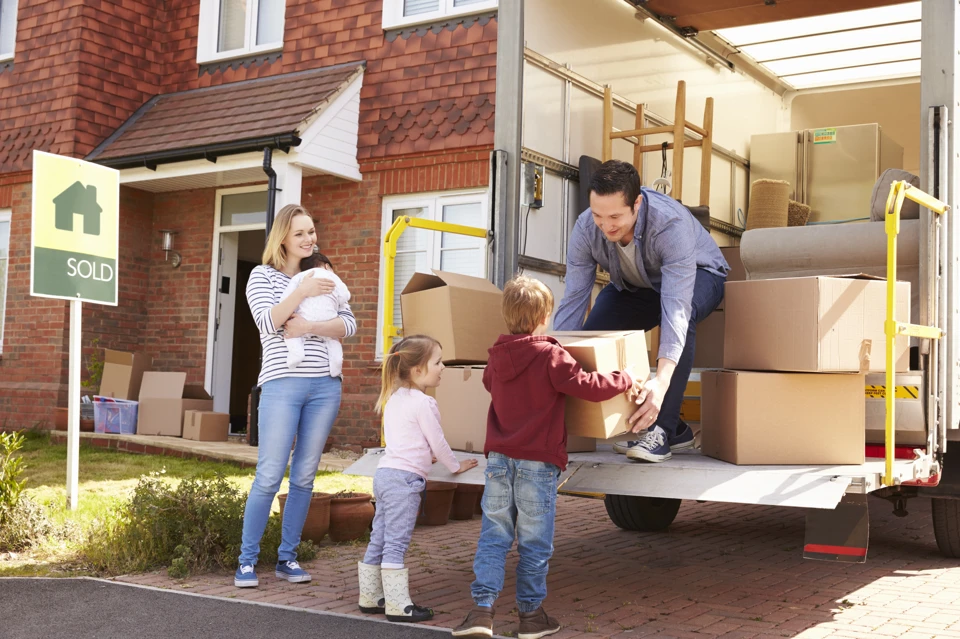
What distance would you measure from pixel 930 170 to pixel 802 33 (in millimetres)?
4150

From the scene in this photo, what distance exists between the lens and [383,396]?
4762mm

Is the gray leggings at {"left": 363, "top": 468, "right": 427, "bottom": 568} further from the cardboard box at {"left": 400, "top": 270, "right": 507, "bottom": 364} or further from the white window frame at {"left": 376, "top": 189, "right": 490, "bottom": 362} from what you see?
the white window frame at {"left": 376, "top": 189, "right": 490, "bottom": 362}

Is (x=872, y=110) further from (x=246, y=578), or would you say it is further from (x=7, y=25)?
(x=7, y=25)

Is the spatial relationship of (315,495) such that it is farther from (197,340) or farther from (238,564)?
(197,340)

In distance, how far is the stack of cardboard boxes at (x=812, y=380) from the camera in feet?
14.3

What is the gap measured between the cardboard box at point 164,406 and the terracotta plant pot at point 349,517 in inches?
209

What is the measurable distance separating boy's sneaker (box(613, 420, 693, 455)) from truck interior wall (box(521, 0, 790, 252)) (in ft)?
6.24

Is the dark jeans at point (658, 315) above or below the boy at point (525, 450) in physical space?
above

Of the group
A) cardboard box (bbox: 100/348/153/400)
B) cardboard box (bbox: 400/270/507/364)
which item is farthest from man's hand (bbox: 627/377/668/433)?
cardboard box (bbox: 100/348/153/400)

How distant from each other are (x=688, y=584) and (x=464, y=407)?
1530 millimetres

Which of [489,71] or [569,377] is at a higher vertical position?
[489,71]

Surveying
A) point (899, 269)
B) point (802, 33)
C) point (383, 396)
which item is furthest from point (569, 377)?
point (802, 33)

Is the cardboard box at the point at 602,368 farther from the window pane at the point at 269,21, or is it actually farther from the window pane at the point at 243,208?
the window pane at the point at 269,21

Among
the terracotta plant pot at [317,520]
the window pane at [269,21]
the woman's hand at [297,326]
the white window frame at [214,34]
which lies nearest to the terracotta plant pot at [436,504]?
the terracotta plant pot at [317,520]
